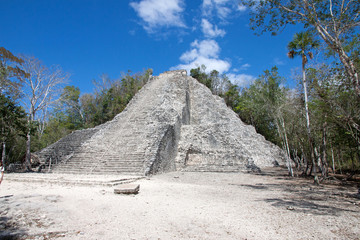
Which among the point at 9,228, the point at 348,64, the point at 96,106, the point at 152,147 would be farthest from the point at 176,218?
the point at 96,106

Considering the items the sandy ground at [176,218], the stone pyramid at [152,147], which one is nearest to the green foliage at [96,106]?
the stone pyramid at [152,147]

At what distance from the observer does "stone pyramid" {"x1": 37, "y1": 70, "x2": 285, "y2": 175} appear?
12.2m

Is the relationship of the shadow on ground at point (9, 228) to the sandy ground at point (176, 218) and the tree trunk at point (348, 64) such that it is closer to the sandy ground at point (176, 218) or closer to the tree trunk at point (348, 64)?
the sandy ground at point (176, 218)

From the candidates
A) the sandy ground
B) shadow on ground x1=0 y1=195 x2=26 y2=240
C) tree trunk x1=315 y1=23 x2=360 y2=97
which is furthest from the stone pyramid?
tree trunk x1=315 y1=23 x2=360 y2=97

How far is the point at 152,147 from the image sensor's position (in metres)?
12.6

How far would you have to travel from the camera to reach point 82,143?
1490 centimetres

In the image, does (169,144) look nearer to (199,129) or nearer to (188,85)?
(199,129)

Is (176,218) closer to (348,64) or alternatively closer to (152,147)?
(348,64)

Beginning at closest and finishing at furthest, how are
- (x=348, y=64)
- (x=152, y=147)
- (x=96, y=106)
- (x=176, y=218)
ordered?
(x=176, y=218) → (x=348, y=64) → (x=152, y=147) → (x=96, y=106)

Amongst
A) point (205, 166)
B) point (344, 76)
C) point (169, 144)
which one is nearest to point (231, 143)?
point (205, 166)

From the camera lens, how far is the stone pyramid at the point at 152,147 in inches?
479

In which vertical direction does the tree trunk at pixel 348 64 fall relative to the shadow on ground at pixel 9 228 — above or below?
above

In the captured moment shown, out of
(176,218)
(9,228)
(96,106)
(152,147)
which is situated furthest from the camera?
(96,106)

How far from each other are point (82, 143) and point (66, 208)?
1125 centimetres
